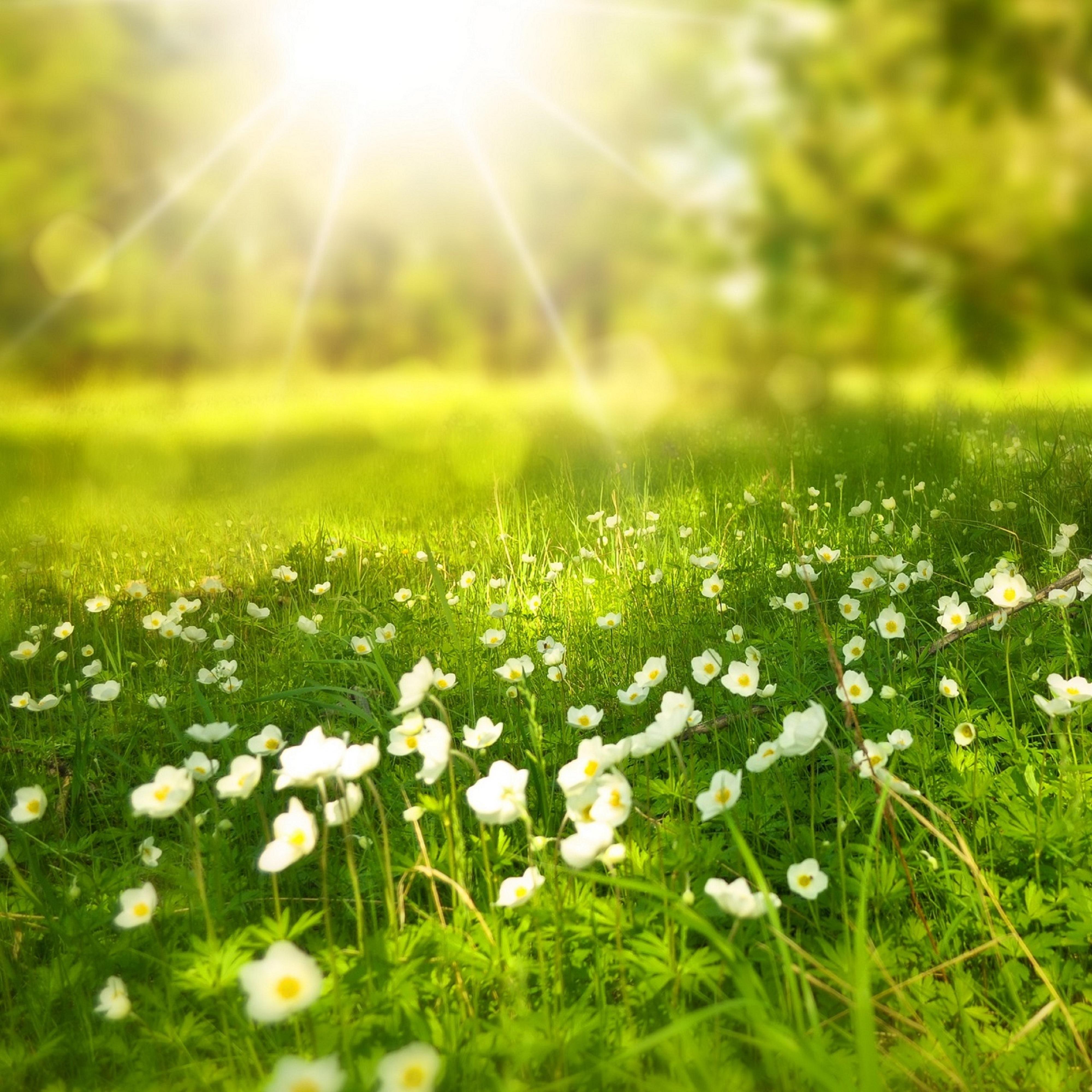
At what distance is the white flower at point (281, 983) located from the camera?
743 millimetres

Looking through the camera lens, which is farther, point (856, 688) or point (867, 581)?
point (867, 581)

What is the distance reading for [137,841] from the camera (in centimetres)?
170

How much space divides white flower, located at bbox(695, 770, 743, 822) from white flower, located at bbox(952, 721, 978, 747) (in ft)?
1.90

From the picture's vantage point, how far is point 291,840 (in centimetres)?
101

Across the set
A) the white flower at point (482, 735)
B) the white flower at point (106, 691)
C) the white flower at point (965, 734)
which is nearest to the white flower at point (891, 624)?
the white flower at point (965, 734)

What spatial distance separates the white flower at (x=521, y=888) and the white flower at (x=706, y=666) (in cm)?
66

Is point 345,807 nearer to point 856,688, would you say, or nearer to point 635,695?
point 635,695

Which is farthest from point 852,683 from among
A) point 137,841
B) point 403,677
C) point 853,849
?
point 137,841

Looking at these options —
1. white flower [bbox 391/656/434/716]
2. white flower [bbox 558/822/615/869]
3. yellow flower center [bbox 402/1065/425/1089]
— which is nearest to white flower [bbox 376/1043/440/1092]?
yellow flower center [bbox 402/1065/425/1089]

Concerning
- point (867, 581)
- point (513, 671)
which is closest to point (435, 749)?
point (513, 671)

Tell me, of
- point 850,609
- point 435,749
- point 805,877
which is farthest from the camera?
point 850,609

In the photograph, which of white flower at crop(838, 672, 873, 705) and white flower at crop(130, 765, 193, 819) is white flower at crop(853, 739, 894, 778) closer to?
white flower at crop(838, 672, 873, 705)

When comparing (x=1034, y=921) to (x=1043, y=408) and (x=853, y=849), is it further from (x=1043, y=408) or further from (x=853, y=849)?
(x=1043, y=408)

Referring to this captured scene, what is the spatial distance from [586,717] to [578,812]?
65cm
